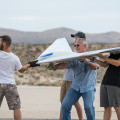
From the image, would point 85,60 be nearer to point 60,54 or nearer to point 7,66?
point 60,54

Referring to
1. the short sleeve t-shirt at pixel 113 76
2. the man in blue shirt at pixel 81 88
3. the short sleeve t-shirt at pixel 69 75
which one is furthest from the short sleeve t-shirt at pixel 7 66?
the short sleeve t-shirt at pixel 113 76

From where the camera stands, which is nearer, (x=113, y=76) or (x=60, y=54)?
(x=60, y=54)

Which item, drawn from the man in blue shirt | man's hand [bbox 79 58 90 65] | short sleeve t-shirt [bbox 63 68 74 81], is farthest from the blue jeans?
short sleeve t-shirt [bbox 63 68 74 81]

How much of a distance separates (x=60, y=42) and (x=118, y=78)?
1174 mm

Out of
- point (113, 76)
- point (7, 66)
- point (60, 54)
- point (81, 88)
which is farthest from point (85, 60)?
point (7, 66)

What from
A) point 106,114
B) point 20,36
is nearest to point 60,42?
point 106,114

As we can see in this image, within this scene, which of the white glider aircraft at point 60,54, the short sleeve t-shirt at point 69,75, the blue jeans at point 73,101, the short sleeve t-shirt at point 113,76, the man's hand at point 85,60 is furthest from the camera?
the short sleeve t-shirt at point 69,75

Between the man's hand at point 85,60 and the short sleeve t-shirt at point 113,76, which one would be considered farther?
the short sleeve t-shirt at point 113,76

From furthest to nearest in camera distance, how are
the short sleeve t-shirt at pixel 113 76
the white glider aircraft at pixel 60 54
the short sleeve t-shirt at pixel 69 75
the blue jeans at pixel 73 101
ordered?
the short sleeve t-shirt at pixel 69 75 < the short sleeve t-shirt at pixel 113 76 < the blue jeans at pixel 73 101 < the white glider aircraft at pixel 60 54

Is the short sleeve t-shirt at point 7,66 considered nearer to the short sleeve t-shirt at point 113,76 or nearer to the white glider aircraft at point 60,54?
the white glider aircraft at point 60,54

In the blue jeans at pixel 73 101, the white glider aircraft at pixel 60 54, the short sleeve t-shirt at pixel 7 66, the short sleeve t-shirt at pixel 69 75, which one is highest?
the white glider aircraft at pixel 60 54

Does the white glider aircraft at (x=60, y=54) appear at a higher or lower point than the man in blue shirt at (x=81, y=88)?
higher

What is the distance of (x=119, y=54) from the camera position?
7559 mm

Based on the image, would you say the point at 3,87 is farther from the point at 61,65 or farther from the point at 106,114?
the point at 106,114
